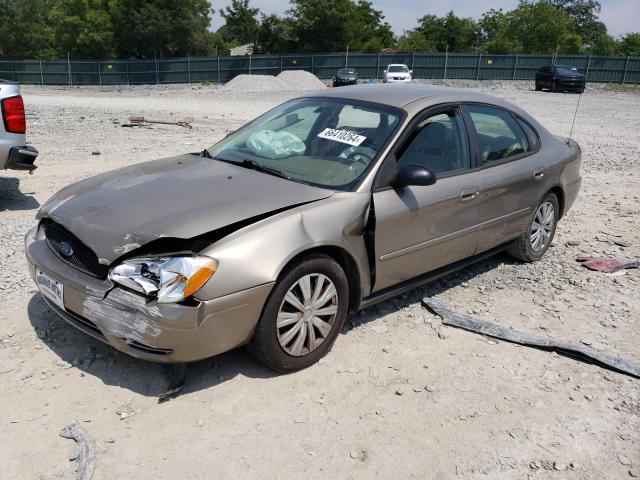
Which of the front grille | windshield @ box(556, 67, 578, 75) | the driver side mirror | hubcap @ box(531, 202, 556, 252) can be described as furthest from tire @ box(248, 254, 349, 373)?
windshield @ box(556, 67, 578, 75)

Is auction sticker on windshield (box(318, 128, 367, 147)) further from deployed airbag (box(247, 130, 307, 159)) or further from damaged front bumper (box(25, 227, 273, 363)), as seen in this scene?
damaged front bumper (box(25, 227, 273, 363))

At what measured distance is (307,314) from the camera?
3418 millimetres

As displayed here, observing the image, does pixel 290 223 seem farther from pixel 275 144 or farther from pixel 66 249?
pixel 66 249

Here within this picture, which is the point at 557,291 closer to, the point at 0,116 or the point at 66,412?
the point at 66,412

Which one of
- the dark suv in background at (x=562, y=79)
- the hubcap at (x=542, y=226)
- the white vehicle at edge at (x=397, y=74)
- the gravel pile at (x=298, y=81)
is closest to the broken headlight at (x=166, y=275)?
the hubcap at (x=542, y=226)

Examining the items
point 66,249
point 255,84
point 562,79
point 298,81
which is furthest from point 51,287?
point 298,81

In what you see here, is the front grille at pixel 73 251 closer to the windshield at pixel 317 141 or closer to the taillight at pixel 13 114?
the windshield at pixel 317 141

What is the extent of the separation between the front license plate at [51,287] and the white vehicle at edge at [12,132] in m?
3.18

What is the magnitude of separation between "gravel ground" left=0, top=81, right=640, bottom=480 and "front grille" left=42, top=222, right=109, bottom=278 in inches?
24.8

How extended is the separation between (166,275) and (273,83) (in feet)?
116

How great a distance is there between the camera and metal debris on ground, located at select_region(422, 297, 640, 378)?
376 centimetres

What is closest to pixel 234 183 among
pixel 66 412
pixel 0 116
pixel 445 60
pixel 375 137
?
pixel 375 137

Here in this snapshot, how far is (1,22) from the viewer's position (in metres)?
62.0

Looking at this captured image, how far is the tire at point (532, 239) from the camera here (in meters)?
5.25
